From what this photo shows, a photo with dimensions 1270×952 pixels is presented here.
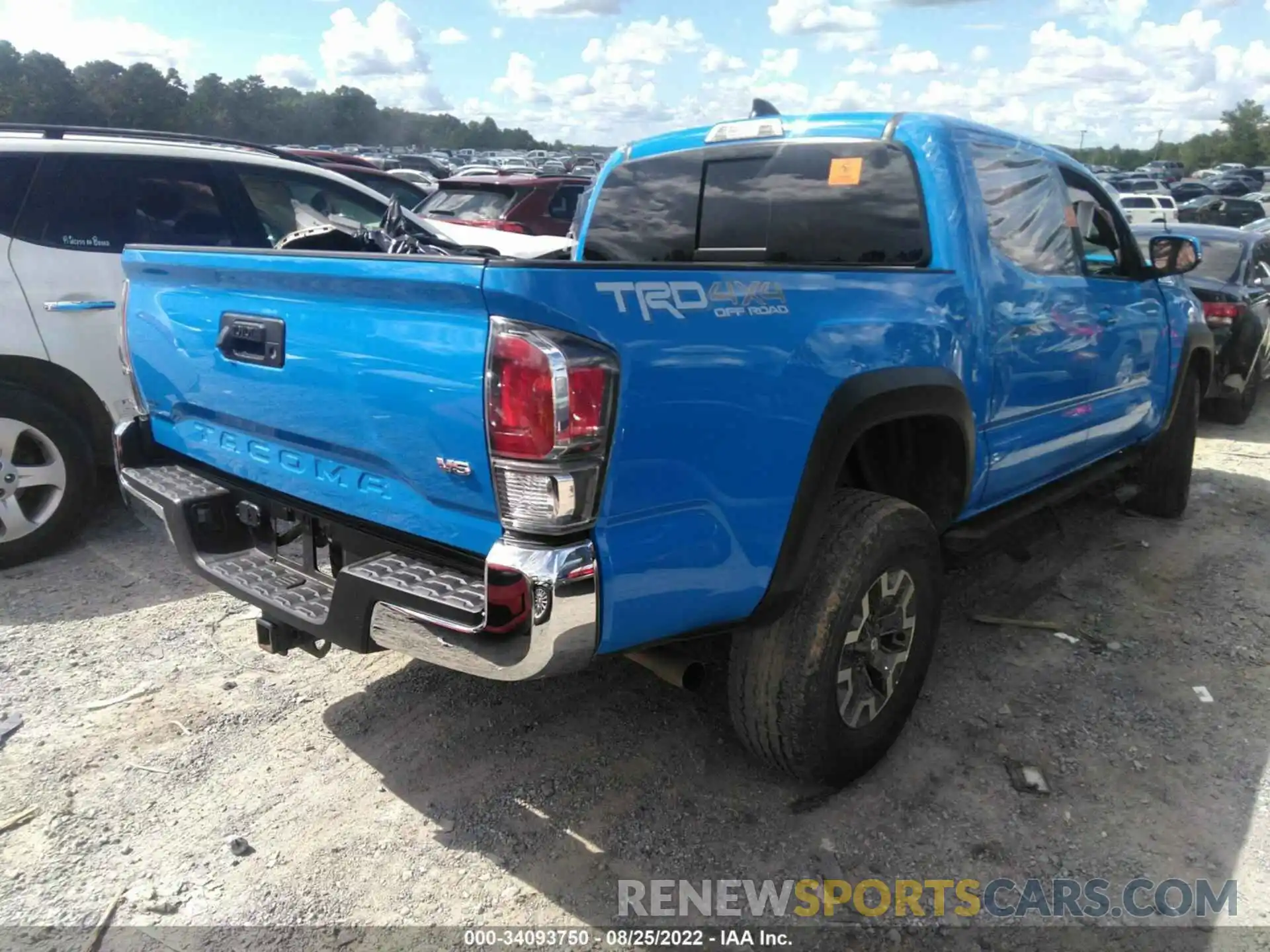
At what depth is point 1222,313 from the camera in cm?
747

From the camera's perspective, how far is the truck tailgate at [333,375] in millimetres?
1962

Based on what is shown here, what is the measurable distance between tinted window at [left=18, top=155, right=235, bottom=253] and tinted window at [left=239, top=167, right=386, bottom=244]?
0.79ft

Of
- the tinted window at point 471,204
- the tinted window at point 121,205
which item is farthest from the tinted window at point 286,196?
the tinted window at point 471,204

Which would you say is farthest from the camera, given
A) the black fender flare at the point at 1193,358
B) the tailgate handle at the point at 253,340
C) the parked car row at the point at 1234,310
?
the parked car row at the point at 1234,310

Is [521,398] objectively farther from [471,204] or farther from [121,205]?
[471,204]

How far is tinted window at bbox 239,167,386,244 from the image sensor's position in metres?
5.13

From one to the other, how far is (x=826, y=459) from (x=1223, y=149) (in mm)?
101584

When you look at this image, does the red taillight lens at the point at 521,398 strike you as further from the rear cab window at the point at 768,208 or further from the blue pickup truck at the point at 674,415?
the rear cab window at the point at 768,208

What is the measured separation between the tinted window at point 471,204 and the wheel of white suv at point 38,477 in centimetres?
644

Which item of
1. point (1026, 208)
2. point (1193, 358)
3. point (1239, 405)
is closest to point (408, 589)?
point (1026, 208)

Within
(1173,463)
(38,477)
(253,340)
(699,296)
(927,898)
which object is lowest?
(927,898)

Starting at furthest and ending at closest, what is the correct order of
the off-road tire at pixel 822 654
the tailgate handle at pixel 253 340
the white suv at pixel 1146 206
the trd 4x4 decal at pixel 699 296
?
the white suv at pixel 1146 206
the off-road tire at pixel 822 654
the tailgate handle at pixel 253 340
the trd 4x4 decal at pixel 699 296

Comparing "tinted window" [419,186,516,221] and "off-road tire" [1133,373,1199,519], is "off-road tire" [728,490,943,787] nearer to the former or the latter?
"off-road tire" [1133,373,1199,519]

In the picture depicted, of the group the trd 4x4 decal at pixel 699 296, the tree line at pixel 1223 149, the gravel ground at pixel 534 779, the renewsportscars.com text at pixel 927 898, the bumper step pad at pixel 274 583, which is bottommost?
the renewsportscars.com text at pixel 927 898
